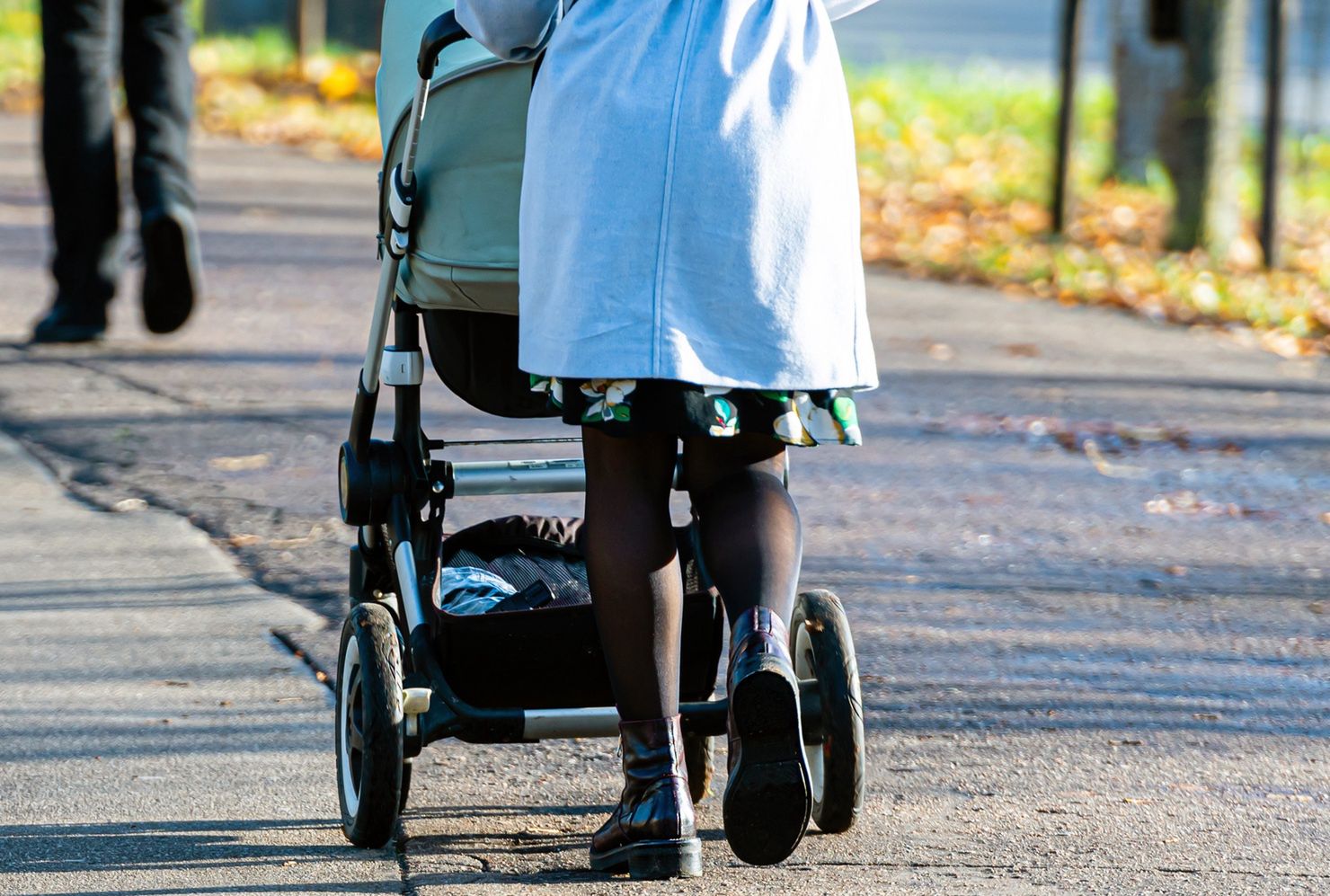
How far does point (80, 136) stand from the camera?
19.9 ft

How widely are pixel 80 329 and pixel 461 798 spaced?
400cm

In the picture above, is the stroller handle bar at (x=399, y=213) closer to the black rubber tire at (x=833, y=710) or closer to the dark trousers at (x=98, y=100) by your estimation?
the black rubber tire at (x=833, y=710)

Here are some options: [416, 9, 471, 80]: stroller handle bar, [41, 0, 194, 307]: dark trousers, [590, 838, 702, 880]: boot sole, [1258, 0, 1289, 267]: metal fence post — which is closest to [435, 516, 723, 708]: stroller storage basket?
[590, 838, 702, 880]: boot sole

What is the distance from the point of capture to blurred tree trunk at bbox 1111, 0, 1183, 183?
11031mm

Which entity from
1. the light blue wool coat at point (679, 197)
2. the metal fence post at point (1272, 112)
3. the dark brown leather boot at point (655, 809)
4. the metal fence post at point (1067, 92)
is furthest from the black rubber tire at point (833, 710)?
the metal fence post at point (1067, 92)

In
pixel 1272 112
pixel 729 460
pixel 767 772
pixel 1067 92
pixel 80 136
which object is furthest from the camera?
pixel 1067 92

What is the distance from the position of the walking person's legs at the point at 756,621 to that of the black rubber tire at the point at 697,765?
0.42 meters

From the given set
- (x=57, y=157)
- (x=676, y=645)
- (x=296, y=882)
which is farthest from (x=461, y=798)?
(x=57, y=157)

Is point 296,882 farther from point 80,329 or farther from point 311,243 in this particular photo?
point 311,243

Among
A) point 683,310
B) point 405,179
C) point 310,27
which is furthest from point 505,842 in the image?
point 310,27

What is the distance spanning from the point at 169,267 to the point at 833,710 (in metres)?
3.82

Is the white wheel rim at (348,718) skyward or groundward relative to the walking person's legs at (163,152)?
groundward

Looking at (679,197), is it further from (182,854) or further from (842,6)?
(182,854)

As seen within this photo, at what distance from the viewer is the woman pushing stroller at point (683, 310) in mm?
2309
